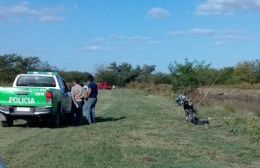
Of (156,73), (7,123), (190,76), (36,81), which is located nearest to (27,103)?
(7,123)

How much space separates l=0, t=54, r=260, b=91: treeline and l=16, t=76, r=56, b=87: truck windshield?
5.30 meters

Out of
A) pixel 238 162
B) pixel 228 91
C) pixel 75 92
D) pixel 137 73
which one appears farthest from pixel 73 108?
pixel 137 73

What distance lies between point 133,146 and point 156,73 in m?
106

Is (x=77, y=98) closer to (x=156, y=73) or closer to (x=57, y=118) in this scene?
(x=57, y=118)

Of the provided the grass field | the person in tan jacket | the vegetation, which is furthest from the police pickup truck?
the vegetation

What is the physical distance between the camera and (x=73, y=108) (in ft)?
82.9

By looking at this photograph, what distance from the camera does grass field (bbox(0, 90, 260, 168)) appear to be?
43.2ft

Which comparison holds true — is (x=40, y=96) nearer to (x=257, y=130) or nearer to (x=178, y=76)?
(x=257, y=130)

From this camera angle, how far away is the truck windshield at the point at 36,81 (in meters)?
24.0

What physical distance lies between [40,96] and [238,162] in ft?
31.7

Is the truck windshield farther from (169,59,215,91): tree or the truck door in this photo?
(169,59,215,91): tree

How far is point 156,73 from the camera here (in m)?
122

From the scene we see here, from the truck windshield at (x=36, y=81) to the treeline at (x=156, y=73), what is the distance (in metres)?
5.30

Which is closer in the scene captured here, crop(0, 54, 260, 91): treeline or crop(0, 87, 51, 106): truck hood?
crop(0, 87, 51, 106): truck hood
